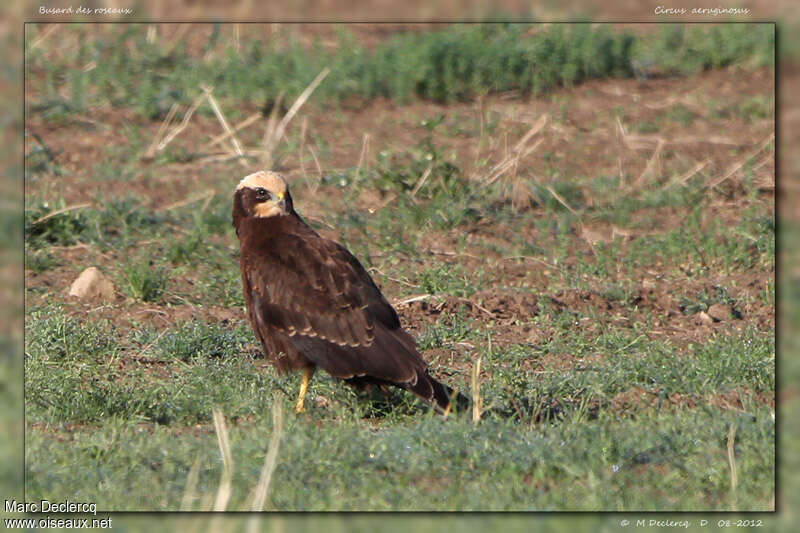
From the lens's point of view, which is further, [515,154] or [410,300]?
[515,154]

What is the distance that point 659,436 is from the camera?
5.62 meters

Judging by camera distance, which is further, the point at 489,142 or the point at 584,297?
the point at 489,142

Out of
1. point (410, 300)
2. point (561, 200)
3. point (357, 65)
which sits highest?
point (357, 65)

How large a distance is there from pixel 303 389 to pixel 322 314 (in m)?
0.38

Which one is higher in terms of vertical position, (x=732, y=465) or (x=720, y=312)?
(x=720, y=312)

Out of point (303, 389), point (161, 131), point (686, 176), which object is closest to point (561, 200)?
point (686, 176)

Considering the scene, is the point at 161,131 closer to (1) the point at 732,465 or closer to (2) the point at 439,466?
(2) the point at 439,466

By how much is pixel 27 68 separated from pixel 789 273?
7221 mm

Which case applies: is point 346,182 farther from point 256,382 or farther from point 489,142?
point 256,382

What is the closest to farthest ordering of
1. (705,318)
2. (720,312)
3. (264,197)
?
(264,197) < (705,318) < (720,312)

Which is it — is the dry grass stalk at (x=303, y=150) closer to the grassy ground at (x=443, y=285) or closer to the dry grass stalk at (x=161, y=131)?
the grassy ground at (x=443, y=285)

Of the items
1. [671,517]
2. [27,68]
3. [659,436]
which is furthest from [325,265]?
[27,68]

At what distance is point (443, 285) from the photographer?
822cm

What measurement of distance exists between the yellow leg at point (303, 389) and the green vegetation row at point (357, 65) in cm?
555
